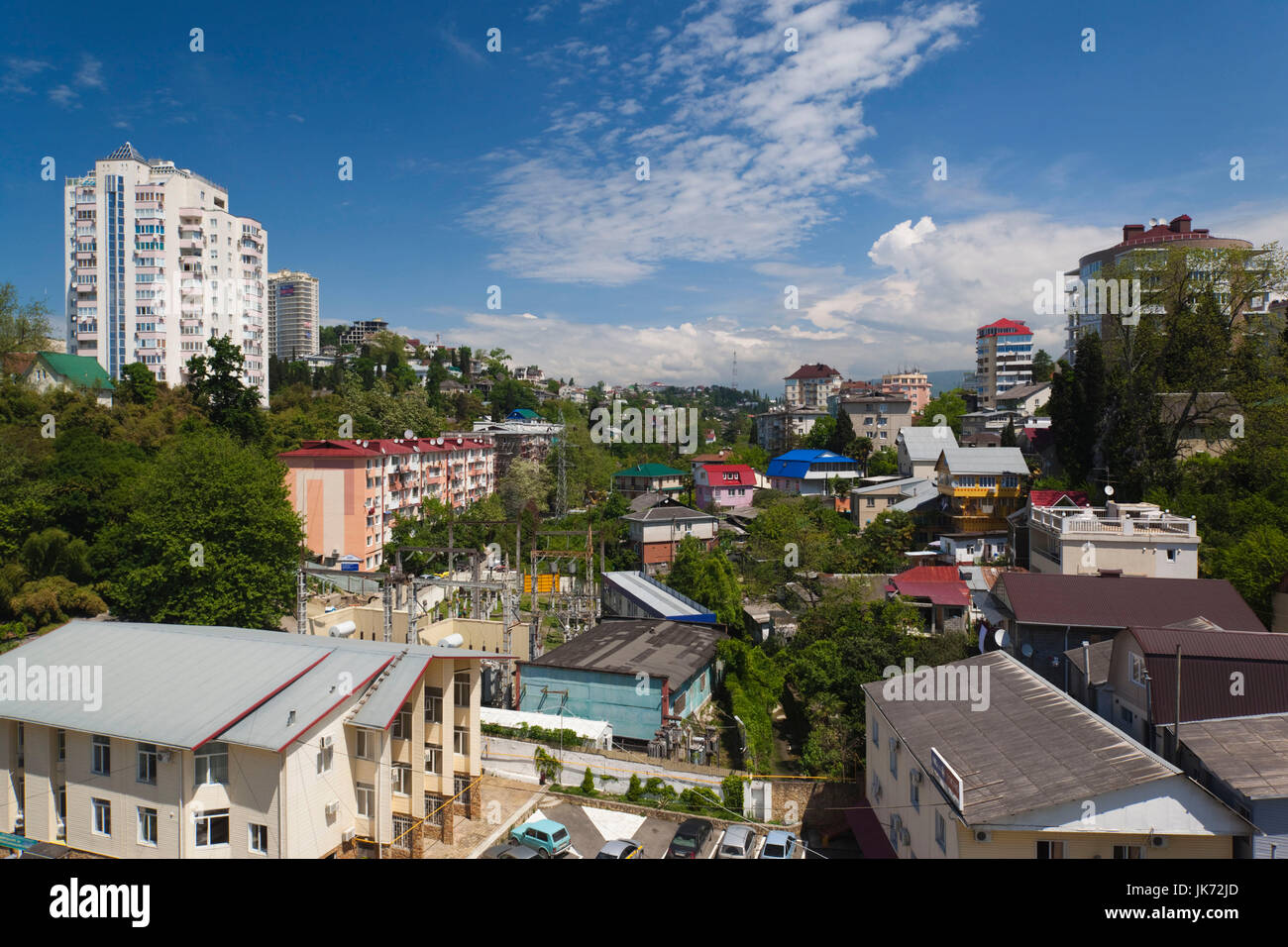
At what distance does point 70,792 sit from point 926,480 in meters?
32.4

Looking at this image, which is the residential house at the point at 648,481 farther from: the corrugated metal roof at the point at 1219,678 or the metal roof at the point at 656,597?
the corrugated metal roof at the point at 1219,678

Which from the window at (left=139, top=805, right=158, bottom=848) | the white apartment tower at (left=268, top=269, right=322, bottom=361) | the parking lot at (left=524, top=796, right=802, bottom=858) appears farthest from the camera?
the white apartment tower at (left=268, top=269, right=322, bottom=361)

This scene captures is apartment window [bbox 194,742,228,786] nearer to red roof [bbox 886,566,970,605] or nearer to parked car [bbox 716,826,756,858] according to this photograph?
parked car [bbox 716,826,756,858]

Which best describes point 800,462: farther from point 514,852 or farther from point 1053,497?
point 514,852

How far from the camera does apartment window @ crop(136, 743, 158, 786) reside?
9.78 metres

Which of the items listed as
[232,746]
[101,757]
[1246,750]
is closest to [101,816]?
[101,757]

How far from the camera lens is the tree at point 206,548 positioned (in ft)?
66.0

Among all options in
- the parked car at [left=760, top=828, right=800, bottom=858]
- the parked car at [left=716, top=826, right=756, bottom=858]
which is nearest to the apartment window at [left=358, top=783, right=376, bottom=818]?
the parked car at [left=716, top=826, right=756, bottom=858]

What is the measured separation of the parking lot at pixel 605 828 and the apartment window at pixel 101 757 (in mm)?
5586

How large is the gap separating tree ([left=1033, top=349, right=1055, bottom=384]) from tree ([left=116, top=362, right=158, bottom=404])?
60.4m

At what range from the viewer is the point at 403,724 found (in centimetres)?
1102

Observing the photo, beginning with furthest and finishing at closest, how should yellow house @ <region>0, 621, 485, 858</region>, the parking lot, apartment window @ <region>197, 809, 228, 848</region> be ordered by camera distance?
the parking lot < apartment window @ <region>197, 809, 228, 848</region> < yellow house @ <region>0, 621, 485, 858</region>

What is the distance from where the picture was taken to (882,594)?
22.9 meters

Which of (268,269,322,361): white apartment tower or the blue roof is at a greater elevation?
(268,269,322,361): white apartment tower
